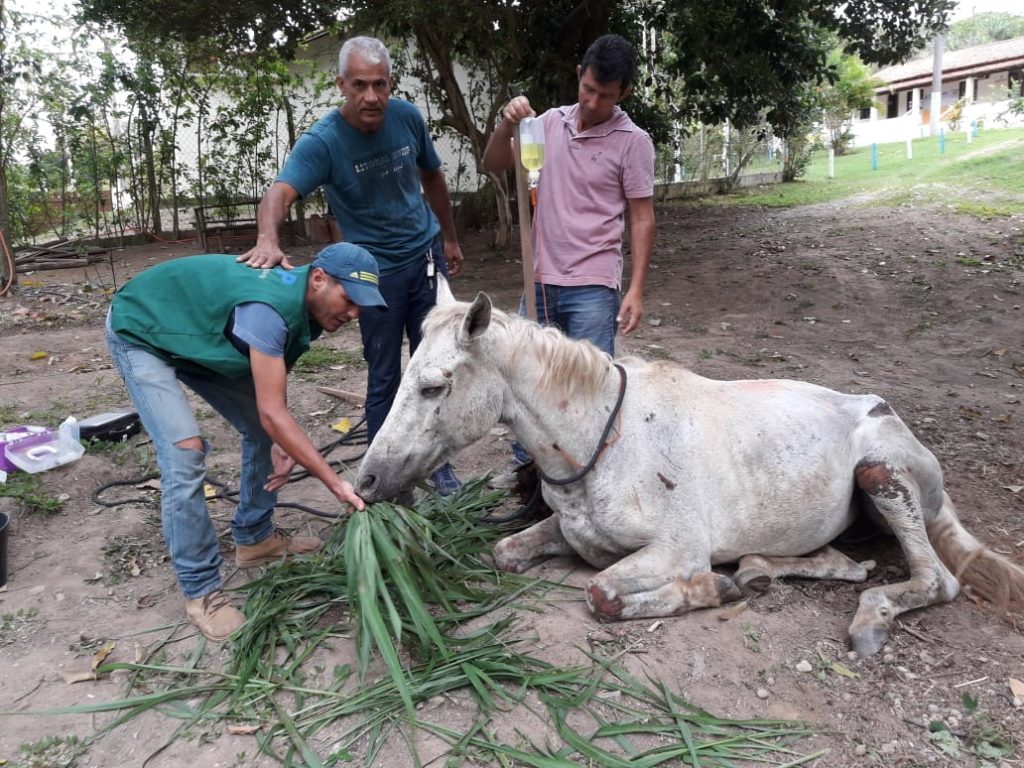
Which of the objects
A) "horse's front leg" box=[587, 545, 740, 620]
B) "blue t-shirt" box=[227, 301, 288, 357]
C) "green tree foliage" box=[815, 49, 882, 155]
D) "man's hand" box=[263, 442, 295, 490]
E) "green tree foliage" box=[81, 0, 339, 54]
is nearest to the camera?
"blue t-shirt" box=[227, 301, 288, 357]

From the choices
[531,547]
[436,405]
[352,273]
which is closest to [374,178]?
[352,273]

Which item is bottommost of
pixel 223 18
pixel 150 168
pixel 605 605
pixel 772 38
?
pixel 605 605

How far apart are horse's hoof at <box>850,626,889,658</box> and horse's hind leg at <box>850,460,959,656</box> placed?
10cm

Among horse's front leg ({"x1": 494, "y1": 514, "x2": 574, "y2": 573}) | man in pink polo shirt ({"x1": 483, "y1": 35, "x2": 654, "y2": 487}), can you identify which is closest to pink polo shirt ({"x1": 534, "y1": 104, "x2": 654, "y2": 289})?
man in pink polo shirt ({"x1": 483, "y1": 35, "x2": 654, "y2": 487})

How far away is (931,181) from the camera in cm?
1762

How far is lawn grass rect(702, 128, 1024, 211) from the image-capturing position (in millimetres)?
14359

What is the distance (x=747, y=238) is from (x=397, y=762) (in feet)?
37.7

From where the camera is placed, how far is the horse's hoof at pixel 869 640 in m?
2.75

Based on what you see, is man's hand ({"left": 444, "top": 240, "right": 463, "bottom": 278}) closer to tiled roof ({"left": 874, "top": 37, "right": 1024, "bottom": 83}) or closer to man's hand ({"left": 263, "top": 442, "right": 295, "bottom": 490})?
man's hand ({"left": 263, "top": 442, "right": 295, "bottom": 490})

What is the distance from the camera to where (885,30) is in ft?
31.3

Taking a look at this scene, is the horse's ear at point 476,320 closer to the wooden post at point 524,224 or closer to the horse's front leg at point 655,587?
the wooden post at point 524,224

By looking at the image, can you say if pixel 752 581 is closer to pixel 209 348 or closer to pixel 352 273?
pixel 352 273

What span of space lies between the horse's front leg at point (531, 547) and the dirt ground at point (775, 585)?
8 cm

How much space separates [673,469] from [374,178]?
2.07 meters
